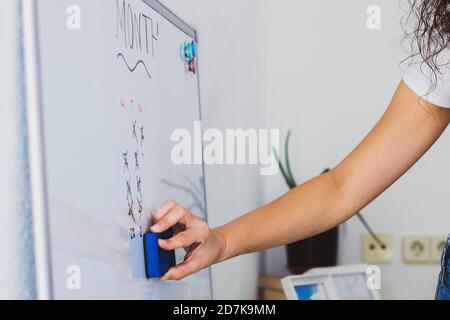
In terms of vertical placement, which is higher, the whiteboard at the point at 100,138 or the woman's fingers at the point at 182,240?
the whiteboard at the point at 100,138

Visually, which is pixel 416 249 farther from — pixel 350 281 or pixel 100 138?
pixel 100 138

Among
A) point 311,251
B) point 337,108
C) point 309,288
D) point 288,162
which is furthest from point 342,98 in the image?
point 309,288

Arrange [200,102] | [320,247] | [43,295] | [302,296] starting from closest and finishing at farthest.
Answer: [43,295] < [200,102] < [302,296] < [320,247]

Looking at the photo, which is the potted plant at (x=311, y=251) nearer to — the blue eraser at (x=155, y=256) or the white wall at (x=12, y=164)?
the blue eraser at (x=155, y=256)

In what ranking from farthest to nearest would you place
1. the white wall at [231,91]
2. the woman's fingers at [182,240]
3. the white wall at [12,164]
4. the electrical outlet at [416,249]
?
the electrical outlet at [416,249] < the white wall at [231,91] < the woman's fingers at [182,240] < the white wall at [12,164]

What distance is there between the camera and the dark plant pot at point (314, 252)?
5.42 ft

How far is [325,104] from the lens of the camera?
1.73 metres

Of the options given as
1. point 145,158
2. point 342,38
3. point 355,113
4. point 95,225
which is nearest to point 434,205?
point 355,113

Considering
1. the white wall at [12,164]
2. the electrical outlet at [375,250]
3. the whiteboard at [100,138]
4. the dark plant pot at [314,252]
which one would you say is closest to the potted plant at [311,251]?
the dark plant pot at [314,252]

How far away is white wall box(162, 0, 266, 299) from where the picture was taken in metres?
1.20

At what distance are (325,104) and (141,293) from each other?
3.40ft

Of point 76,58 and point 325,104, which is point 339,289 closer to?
point 325,104

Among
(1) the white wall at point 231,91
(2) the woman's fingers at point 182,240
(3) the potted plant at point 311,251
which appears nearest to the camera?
(2) the woman's fingers at point 182,240

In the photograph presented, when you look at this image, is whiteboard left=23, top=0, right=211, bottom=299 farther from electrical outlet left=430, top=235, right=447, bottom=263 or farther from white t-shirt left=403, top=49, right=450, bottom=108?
electrical outlet left=430, top=235, right=447, bottom=263
